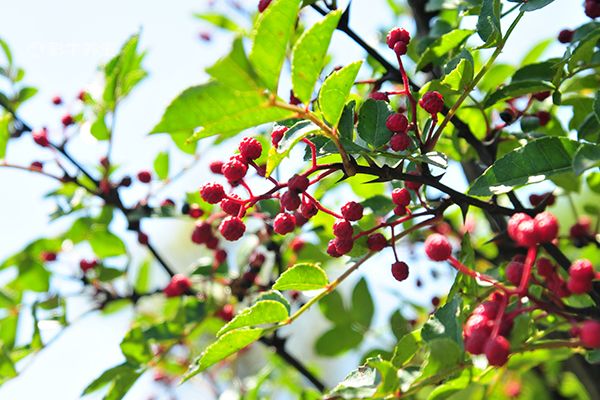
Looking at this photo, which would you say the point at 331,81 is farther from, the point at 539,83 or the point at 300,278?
the point at 539,83

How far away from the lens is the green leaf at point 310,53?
0.83m

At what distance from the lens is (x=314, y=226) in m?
1.81

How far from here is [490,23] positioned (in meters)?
1.10

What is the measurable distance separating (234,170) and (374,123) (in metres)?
0.22

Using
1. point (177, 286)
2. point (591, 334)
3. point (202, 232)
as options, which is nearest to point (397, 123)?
point (591, 334)

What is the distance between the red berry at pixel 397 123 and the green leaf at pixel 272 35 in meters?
0.26

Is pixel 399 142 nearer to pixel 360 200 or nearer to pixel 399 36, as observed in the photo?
pixel 399 36

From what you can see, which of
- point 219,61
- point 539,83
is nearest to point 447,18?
point 539,83

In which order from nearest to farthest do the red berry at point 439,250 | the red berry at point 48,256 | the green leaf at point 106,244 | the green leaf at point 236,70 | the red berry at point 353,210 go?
1. the green leaf at point 236,70
2. the red berry at point 439,250
3. the red berry at point 353,210
4. the green leaf at point 106,244
5. the red berry at point 48,256

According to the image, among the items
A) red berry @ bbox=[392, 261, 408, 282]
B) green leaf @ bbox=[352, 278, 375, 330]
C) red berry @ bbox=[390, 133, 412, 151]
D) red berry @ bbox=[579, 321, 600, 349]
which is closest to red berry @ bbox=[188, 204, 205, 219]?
green leaf @ bbox=[352, 278, 375, 330]

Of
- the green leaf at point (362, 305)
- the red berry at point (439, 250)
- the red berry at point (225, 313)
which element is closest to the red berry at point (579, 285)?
the red berry at point (439, 250)

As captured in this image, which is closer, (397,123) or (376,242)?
(397,123)

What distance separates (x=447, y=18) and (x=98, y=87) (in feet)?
3.28

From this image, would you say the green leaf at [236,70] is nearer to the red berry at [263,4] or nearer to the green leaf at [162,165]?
the red berry at [263,4]
